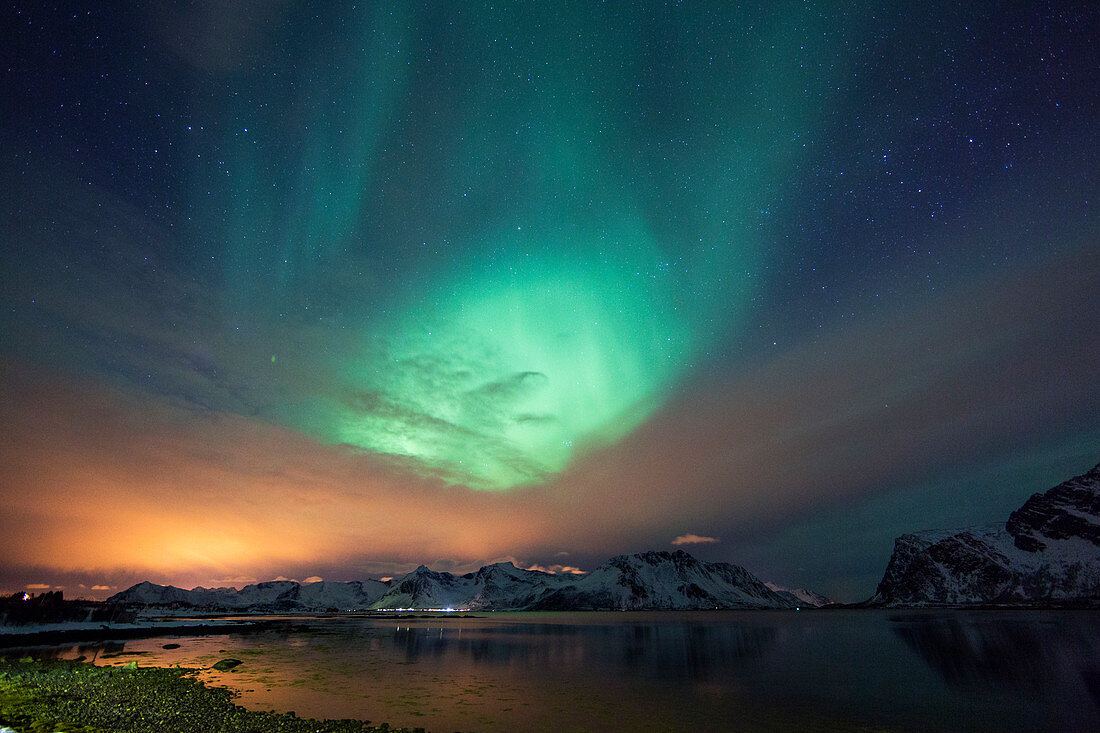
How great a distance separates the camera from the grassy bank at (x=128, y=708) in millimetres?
25634

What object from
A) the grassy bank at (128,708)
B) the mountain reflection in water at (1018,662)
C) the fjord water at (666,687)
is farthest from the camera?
the mountain reflection in water at (1018,662)

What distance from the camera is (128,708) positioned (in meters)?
29.5

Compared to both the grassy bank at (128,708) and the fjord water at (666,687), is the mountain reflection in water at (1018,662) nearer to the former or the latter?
the fjord water at (666,687)

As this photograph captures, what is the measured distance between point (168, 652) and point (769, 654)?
81595 mm

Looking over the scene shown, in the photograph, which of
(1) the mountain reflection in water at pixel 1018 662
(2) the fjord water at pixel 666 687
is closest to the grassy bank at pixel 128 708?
(2) the fjord water at pixel 666 687

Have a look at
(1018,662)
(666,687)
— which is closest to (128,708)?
(666,687)

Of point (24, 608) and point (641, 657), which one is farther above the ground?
point (24, 608)

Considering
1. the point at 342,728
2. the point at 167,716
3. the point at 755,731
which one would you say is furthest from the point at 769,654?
the point at 167,716

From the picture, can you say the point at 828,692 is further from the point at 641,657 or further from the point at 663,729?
the point at 641,657

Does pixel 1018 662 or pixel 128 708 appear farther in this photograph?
pixel 1018 662

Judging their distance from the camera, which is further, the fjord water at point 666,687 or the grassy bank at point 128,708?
the fjord water at point 666,687

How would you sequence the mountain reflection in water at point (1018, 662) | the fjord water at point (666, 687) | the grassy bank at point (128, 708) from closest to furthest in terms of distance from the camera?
the grassy bank at point (128, 708) → the fjord water at point (666, 687) → the mountain reflection in water at point (1018, 662)

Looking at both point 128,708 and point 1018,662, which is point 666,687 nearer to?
point 128,708

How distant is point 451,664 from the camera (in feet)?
196
